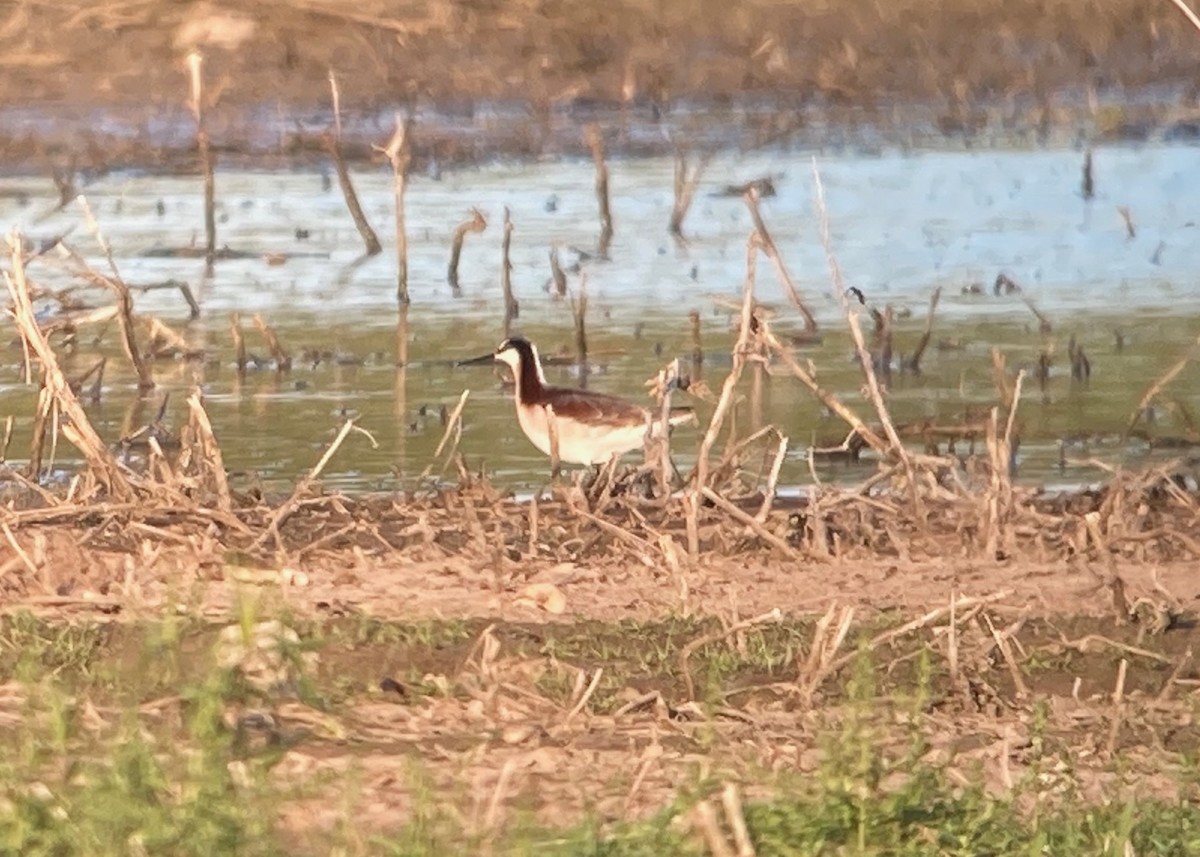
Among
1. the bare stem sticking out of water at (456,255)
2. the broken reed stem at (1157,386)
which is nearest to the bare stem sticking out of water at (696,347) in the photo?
the broken reed stem at (1157,386)

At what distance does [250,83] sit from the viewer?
18281mm

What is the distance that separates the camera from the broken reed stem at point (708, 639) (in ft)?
21.0

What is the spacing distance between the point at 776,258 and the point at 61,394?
2.03m

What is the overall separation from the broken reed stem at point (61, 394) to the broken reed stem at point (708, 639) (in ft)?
6.23

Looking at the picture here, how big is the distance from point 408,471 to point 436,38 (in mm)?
9583

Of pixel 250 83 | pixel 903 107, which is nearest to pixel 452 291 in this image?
pixel 250 83

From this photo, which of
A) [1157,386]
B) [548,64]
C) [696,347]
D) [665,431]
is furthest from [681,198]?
[665,431]

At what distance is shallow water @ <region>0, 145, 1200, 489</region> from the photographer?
10672mm

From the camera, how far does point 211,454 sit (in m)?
8.02

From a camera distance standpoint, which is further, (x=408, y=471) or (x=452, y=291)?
(x=452, y=291)

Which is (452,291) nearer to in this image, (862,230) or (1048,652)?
(862,230)

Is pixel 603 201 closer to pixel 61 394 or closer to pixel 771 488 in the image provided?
pixel 771 488

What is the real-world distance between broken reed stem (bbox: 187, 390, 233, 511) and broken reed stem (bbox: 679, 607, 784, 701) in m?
1.66

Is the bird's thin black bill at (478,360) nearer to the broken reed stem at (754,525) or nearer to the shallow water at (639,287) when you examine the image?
the shallow water at (639,287)
